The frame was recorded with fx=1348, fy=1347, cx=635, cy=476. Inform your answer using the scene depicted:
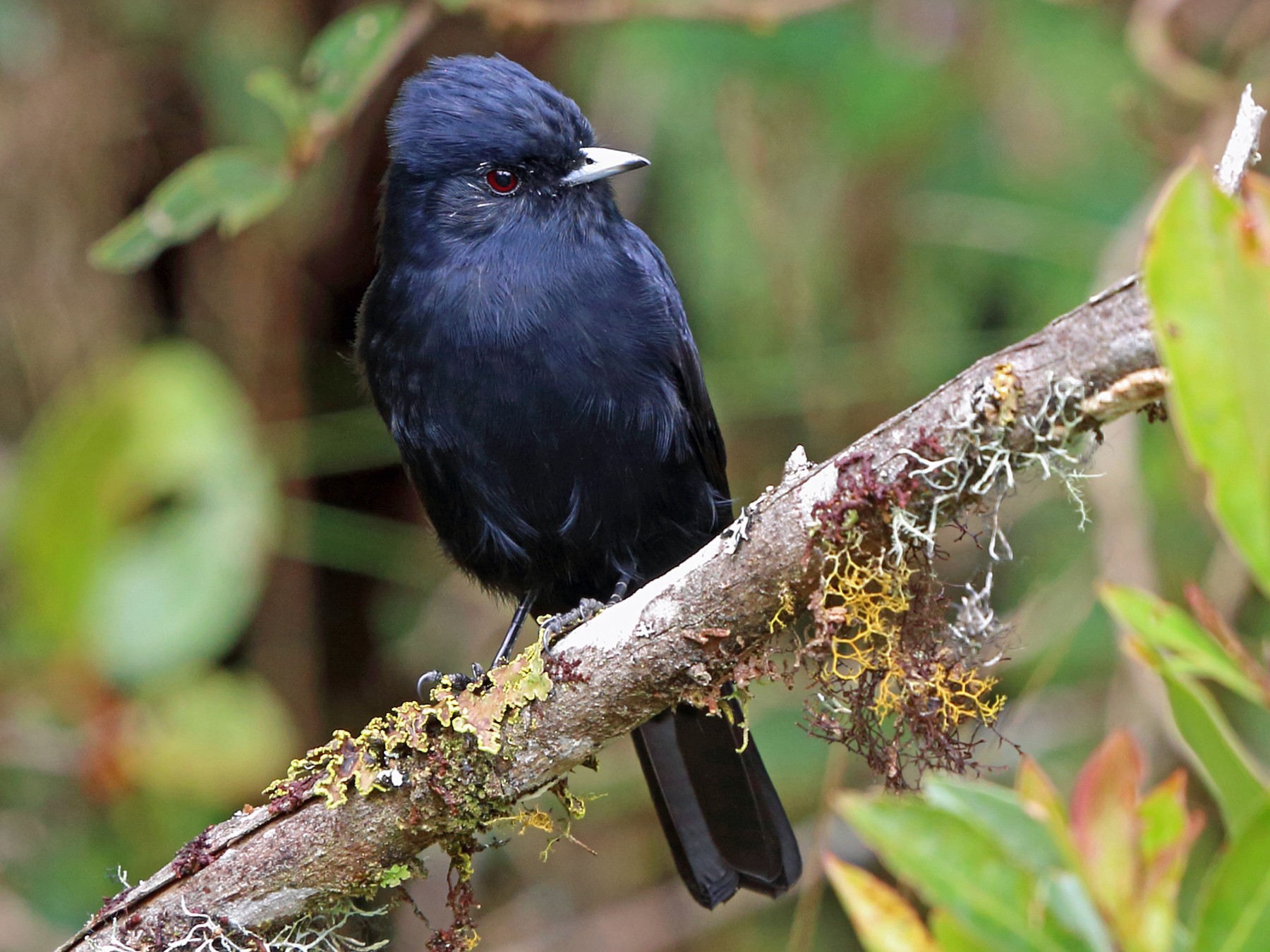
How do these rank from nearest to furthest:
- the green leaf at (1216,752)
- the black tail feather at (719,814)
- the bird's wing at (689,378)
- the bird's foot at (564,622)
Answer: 1. the green leaf at (1216,752)
2. the bird's foot at (564,622)
3. the black tail feather at (719,814)
4. the bird's wing at (689,378)

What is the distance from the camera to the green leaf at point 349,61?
346 centimetres

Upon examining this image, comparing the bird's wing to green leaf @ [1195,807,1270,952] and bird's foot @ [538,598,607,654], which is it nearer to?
bird's foot @ [538,598,607,654]

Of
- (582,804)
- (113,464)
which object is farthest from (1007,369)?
(113,464)

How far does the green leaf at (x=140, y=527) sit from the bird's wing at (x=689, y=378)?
1.51 metres

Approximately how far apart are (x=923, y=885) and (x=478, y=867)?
4.06 m

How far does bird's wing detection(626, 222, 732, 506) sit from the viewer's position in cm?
329

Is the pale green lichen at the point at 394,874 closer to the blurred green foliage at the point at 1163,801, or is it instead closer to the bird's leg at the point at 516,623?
the bird's leg at the point at 516,623

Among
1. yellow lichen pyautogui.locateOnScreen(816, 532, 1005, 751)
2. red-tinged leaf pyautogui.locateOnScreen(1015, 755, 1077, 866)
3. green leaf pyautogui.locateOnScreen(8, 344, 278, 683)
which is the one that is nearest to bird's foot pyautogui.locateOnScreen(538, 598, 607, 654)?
yellow lichen pyautogui.locateOnScreen(816, 532, 1005, 751)

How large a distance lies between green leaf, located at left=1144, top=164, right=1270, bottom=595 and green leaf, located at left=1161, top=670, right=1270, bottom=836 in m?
0.15

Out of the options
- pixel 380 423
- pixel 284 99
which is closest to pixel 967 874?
pixel 284 99

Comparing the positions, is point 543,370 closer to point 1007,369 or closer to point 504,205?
point 504,205

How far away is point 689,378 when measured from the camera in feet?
10.8

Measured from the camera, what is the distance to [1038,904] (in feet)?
3.76

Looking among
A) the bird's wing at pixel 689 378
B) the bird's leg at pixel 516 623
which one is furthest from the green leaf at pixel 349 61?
the bird's leg at pixel 516 623
